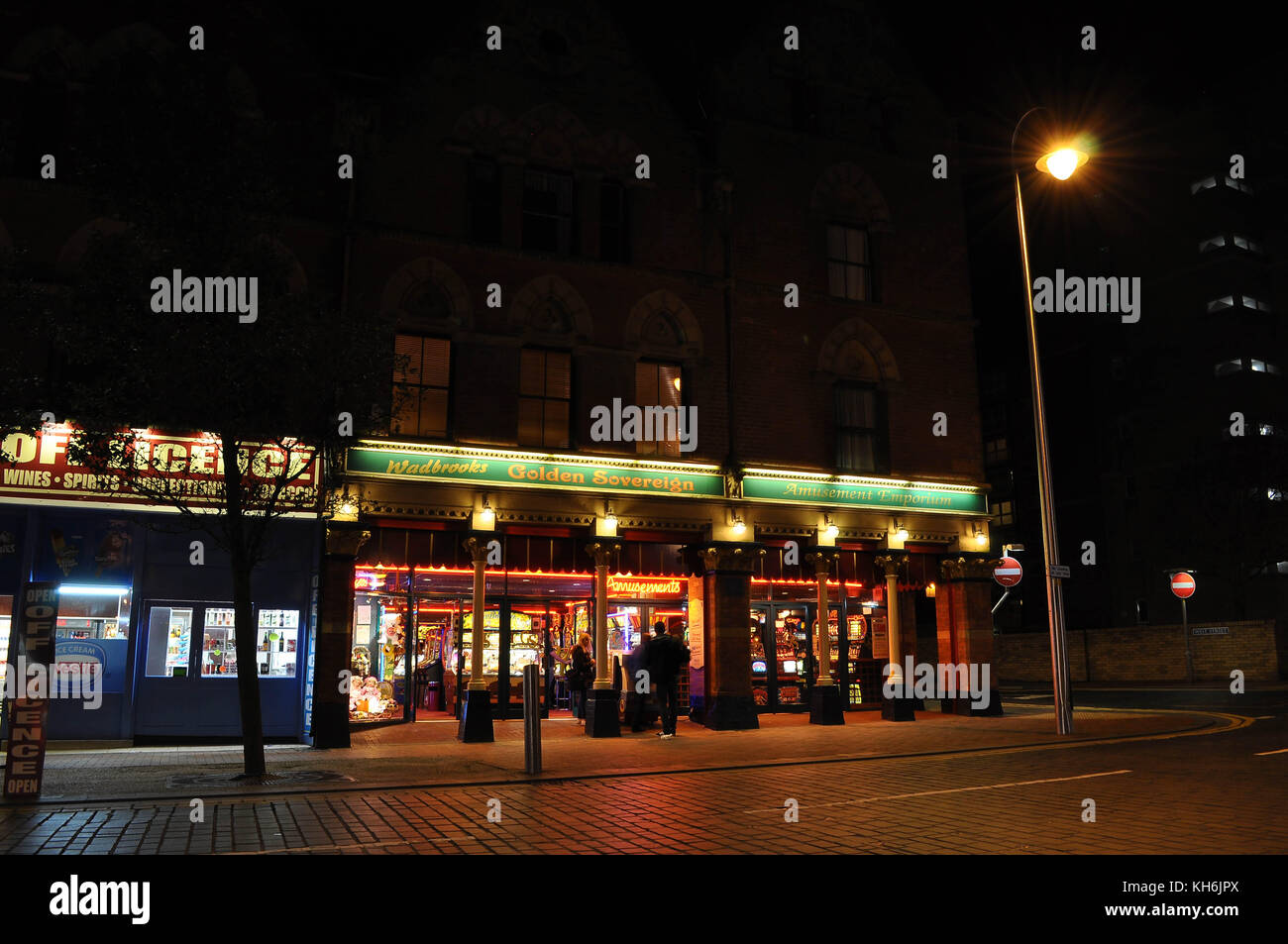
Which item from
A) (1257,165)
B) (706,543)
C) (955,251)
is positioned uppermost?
(1257,165)

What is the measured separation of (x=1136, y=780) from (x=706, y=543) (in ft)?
34.5

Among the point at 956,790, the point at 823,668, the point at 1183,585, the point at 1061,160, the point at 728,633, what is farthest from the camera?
the point at 1183,585

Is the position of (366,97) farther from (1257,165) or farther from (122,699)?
(1257,165)

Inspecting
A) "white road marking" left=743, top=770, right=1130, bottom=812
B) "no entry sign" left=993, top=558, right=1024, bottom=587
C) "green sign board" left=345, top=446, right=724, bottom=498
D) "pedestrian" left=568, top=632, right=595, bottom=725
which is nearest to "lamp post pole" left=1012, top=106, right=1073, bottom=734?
"no entry sign" left=993, top=558, right=1024, bottom=587

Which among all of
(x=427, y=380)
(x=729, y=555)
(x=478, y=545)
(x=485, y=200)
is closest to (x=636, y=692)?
(x=729, y=555)

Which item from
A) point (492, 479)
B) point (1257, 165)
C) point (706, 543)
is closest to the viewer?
point (492, 479)

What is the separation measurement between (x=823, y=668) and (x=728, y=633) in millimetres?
2582

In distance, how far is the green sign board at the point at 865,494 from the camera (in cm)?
2108

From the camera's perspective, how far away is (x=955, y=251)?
24859 mm

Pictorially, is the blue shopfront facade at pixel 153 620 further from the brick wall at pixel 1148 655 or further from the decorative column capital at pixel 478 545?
the brick wall at pixel 1148 655

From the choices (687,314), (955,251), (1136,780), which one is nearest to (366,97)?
(687,314)

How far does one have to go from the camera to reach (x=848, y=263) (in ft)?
77.2

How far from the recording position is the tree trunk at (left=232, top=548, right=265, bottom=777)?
41.1 ft

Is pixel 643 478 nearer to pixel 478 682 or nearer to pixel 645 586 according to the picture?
pixel 645 586
